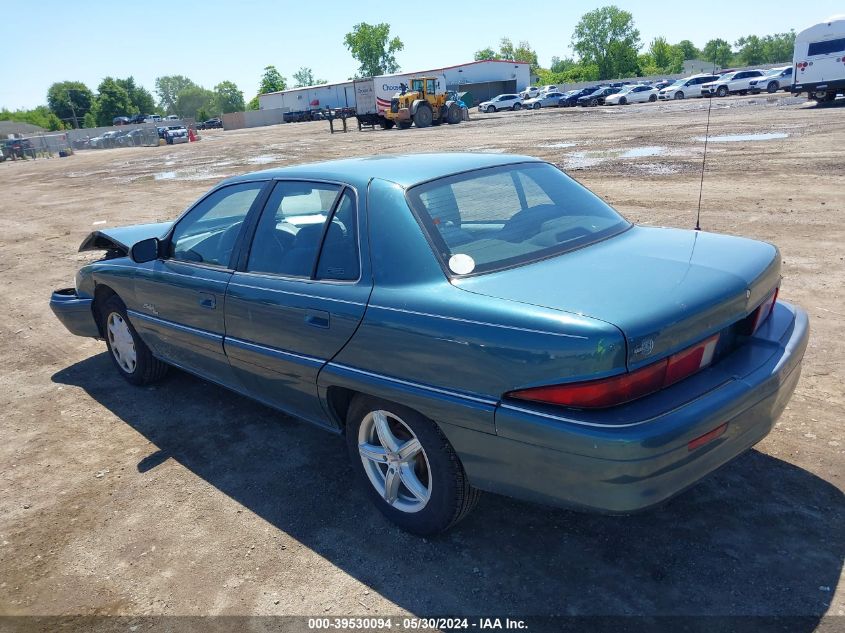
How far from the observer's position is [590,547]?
9.67 ft

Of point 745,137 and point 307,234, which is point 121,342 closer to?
point 307,234

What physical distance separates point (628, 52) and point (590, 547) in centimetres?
11473

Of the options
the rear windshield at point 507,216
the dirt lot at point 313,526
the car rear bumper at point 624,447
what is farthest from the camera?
the rear windshield at point 507,216

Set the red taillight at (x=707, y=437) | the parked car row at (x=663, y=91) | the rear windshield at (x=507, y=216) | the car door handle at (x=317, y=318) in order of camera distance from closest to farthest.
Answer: the red taillight at (x=707, y=437) → the rear windshield at (x=507, y=216) → the car door handle at (x=317, y=318) → the parked car row at (x=663, y=91)

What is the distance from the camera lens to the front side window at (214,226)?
3979mm

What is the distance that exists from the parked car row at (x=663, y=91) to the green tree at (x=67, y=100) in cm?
9181

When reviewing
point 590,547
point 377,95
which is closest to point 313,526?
point 590,547

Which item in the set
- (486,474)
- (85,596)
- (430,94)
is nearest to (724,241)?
(486,474)

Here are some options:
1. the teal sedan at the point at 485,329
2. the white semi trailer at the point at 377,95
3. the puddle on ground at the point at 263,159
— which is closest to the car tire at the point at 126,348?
the teal sedan at the point at 485,329

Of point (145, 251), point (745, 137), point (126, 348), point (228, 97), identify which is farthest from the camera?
point (228, 97)

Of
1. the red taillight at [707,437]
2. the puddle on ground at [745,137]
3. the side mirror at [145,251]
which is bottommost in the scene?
the puddle on ground at [745,137]

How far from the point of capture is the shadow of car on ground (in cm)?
261

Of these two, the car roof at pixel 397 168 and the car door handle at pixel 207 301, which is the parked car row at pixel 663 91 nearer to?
the car roof at pixel 397 168

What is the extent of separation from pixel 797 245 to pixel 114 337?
6.87 m
